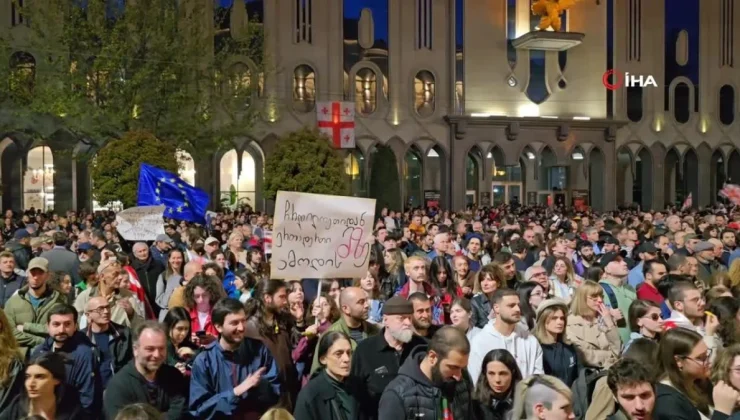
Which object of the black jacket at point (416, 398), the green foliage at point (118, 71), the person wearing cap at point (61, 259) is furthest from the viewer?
the green foliage at point (118, 71)

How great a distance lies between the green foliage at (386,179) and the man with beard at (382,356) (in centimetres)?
3254

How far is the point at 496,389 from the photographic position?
17.4 ft

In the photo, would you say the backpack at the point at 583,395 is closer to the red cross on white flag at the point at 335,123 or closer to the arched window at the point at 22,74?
the arched window at the point at 22,74

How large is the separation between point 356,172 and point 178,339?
110 feet

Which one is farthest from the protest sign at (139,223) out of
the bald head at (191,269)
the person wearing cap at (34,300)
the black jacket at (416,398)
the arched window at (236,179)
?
the arched window at (236,179)

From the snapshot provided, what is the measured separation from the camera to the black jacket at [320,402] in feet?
17.1

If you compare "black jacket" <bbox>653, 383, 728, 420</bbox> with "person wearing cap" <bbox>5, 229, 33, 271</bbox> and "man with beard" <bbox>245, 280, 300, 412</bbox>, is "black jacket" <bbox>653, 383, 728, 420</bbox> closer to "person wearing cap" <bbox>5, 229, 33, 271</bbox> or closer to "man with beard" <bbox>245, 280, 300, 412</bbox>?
"man with beard" <bbox>245, 280, 300, 412</bbox>

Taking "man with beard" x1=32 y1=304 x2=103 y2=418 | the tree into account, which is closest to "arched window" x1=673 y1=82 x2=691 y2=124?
the tree

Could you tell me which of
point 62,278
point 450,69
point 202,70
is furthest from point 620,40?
point 62,278

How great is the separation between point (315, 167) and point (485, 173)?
44.1 feet

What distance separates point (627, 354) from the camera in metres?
5.39

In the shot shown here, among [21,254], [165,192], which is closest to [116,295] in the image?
[21,254]

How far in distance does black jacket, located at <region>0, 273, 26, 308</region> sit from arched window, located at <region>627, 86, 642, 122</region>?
130 feet

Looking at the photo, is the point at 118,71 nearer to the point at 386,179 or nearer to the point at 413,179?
the point at 386,179
